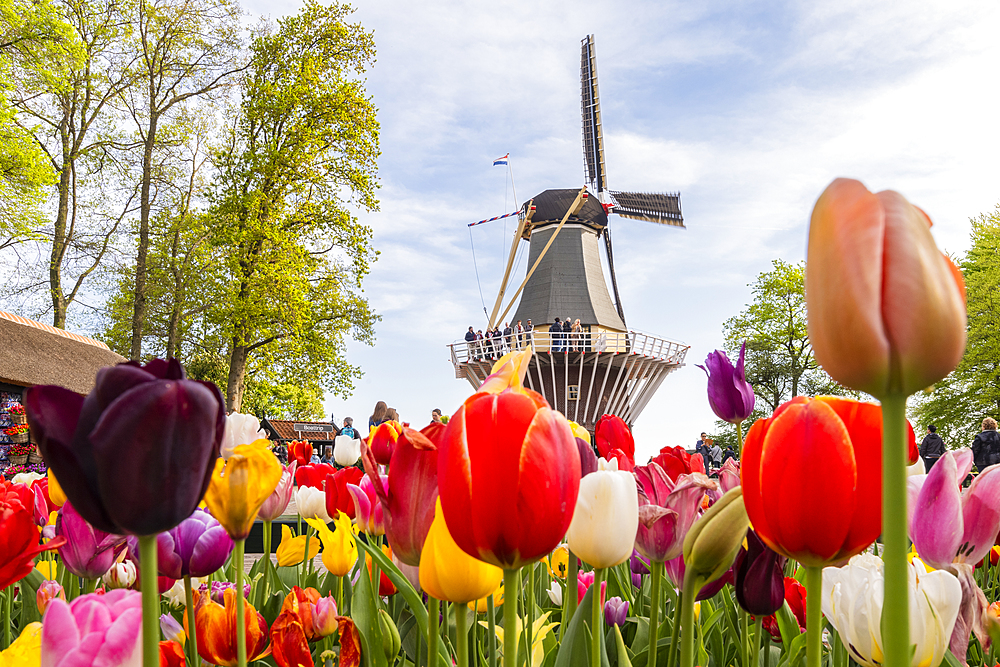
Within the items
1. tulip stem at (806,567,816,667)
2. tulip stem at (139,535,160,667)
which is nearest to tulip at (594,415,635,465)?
tulip stem at (806,567,816,667)

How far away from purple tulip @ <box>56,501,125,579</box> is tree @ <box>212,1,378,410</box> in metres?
14.6

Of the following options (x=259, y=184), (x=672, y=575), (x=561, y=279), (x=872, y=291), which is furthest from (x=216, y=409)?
(x=561, y=279)

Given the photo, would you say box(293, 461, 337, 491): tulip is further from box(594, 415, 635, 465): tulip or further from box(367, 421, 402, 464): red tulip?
box(367, 421, 402, 464): red tulip

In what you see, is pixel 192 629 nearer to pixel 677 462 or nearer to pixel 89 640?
pixel 89 640

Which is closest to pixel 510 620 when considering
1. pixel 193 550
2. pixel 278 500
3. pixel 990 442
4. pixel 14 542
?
pixel 14 542

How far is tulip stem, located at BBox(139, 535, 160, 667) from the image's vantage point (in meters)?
0.47

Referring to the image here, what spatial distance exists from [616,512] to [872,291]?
640 mm

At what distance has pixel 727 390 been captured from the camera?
2080 millimetres

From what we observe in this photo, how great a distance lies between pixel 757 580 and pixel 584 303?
23.2 m

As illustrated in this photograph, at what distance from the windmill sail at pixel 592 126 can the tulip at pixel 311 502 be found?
26.2 metres

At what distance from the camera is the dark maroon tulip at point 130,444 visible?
0.50 meters

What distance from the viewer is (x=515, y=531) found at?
622mm

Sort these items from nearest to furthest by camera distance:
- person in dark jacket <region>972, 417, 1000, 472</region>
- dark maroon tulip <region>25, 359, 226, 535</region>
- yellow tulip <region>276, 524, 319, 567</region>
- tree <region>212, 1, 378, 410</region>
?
dark maroon tulip <region>25, 359, 226, 535</region>
yellow tulip <region>276, 524, 319, 567</region>
person in dark jacket <region>972, 417, 1000, 472</region>
tree <region>212, 1, 378, 410</region>

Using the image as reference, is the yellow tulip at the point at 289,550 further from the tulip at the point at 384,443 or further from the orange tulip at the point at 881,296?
the orange tulip at the point at 881,296
